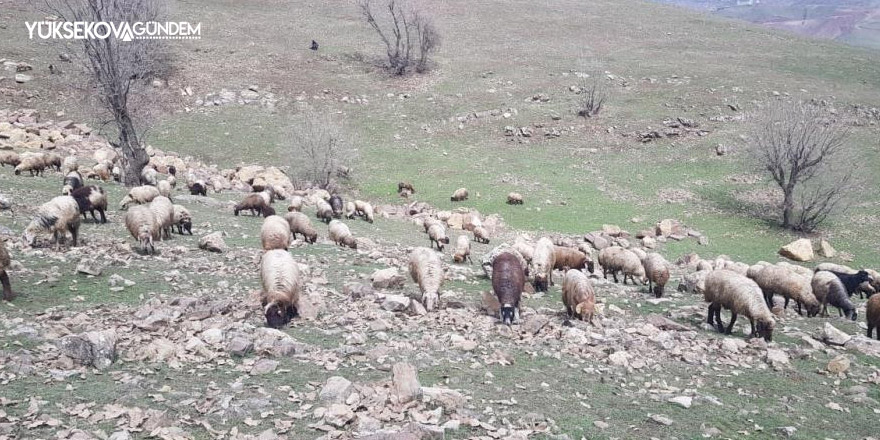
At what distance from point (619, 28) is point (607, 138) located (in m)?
35.6

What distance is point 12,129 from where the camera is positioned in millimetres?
28359

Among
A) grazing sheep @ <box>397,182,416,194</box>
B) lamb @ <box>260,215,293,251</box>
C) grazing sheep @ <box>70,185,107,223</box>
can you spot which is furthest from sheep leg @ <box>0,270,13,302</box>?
grazing sheep @ <box>397,182,416,194</box>

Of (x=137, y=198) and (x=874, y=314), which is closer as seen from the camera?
(x=874, y=314)

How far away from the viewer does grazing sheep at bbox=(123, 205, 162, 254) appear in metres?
13.1

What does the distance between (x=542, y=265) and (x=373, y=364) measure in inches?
295

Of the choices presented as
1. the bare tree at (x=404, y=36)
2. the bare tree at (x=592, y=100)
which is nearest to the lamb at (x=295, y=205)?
the bare tree at (x=592, y=100)

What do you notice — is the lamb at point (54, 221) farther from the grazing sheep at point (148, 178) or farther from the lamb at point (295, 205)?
the grazing sheep at point (148, 178)

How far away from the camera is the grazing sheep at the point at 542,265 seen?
13867 millimetres

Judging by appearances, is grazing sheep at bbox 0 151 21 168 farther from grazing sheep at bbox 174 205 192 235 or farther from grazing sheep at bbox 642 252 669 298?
grazing sheep at bbox 642 252 669 298

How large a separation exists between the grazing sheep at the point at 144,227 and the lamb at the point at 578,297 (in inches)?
391

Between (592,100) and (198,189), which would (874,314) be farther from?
(592,100)

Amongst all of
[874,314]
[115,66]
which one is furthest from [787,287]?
[115,66]

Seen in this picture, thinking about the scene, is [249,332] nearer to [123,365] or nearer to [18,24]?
[123,365]

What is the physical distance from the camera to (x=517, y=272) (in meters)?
12.2
